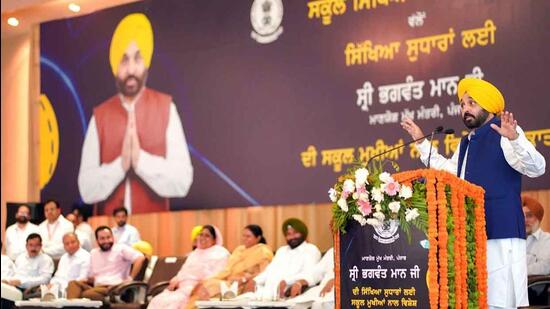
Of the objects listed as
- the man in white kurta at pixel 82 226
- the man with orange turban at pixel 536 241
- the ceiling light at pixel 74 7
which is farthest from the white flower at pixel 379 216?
the ceiling light at pixel 74 7

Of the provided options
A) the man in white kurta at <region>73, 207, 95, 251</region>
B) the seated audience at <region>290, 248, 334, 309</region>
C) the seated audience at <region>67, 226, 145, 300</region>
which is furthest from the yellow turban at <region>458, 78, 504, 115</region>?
the man in white kurta at <region>73, 207, 95, 251</region>

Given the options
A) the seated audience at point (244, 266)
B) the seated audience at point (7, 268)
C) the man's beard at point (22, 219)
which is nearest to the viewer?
the seated audience at point (244, 266)

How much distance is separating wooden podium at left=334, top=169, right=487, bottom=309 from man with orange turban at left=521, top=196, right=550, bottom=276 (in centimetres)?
240

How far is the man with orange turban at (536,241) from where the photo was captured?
6340 millimetres

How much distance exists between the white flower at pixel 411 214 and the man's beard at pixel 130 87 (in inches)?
254

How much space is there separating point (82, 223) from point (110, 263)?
51.0 inches

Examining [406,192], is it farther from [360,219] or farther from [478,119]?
[478,119]

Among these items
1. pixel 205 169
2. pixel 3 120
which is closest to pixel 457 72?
pixel 205 169

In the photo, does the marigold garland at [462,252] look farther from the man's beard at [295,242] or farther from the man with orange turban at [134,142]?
the man with orange turban at [134,142]

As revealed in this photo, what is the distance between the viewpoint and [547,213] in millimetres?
7145

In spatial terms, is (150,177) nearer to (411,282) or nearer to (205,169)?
(205,169)

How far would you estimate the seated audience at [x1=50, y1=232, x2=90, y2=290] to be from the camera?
9.28 m

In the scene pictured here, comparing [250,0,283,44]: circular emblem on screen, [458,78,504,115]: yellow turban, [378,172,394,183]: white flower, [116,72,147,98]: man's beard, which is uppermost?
[250,0,283,44]: circular emblem on screen

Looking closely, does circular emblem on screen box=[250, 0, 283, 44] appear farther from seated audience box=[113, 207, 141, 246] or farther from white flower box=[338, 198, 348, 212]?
white flower box=[338, 198, 348, 212]
